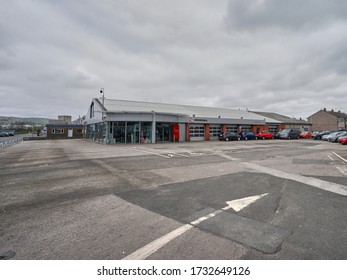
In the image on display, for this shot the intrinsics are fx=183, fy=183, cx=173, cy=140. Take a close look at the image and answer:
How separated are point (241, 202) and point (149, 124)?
22.9 meters

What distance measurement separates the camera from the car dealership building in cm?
2467

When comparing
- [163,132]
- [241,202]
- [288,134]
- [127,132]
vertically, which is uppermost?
[288,134]

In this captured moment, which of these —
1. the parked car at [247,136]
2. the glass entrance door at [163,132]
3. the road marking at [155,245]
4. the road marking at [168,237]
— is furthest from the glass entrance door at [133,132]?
the road marking at [155,245]

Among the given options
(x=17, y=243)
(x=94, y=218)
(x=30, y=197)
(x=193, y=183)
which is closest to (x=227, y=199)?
(x=193, y=183)

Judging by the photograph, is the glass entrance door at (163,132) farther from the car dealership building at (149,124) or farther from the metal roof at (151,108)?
the metal roof at (151,108)

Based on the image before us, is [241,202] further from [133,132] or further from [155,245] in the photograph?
[133,132]

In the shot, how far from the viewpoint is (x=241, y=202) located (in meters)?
4.78

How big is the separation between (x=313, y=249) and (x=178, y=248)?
2.10 meters

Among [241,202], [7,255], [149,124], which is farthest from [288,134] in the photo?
[7,255]

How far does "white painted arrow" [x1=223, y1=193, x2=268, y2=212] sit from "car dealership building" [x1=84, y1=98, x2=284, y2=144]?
21.1m

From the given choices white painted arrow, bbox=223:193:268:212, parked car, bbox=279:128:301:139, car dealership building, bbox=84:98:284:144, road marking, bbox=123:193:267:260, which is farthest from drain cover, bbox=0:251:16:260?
parked car, bbox=279:128:301:139
